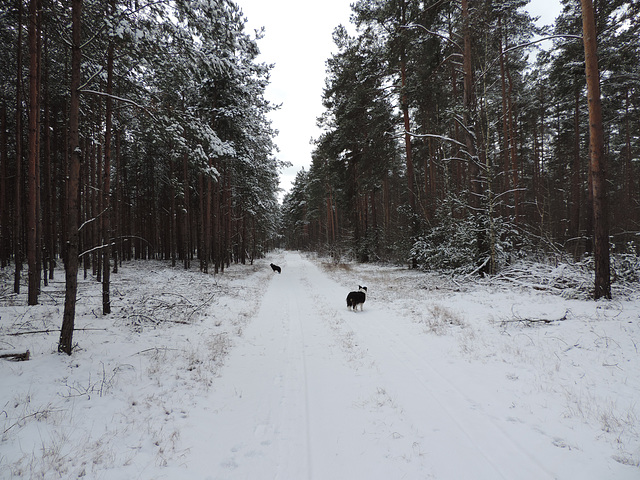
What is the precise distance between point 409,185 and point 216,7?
14315 millimetres

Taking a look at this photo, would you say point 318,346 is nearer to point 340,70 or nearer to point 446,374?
point 446,374

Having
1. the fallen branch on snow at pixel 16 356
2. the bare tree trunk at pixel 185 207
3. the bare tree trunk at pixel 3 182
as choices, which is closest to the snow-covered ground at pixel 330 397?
the fallen branch on snow at pixel 16 356

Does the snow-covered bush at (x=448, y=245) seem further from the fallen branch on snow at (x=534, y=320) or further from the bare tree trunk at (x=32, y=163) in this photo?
the bare tree trunk at (x=32, y=163)

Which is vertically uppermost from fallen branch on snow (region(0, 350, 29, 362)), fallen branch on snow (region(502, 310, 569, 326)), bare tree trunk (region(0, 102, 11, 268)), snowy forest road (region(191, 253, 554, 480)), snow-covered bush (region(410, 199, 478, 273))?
bare tree trunk (region(0, 102, 11, 268))

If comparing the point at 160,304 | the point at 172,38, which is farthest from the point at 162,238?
the point at 172,38

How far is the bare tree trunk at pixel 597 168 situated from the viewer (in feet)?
24.1

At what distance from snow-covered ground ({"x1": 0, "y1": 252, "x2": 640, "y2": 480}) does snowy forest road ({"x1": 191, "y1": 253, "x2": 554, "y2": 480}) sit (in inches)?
0.8

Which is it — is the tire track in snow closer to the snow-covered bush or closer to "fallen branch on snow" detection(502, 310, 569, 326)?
"fallen branch on snow" detection(502, 310, 569, 326)

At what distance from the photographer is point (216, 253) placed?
19625 mm

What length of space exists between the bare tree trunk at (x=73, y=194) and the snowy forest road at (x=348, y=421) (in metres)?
2.99

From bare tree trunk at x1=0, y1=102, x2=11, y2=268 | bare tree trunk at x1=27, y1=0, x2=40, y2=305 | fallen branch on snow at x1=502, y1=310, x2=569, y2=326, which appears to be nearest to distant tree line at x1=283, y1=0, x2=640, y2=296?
fallen branch on snow at x1=502, y1=310, x2=569, y2=326

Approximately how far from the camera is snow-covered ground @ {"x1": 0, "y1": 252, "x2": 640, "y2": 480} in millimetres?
2750

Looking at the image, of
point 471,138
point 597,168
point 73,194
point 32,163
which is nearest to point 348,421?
point 73,194

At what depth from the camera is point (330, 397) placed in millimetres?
4039
